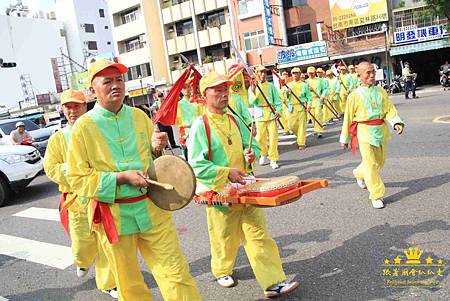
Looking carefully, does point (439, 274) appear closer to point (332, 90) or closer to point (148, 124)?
point (148, 124)

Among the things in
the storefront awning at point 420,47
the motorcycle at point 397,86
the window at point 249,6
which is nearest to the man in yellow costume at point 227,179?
the motorcycle at point 397,86

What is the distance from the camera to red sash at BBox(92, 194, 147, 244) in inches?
114

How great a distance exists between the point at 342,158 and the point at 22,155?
692 centimetres

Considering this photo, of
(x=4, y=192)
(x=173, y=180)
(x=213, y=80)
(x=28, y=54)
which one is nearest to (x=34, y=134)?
(x=4, y=192)

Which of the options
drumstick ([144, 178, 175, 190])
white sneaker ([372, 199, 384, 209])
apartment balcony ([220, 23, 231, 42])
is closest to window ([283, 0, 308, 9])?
apartment balcony ([220, 23, 231, 42])

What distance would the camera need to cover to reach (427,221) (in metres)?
4.70

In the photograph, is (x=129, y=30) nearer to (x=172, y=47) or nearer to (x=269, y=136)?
(x=172, y=47)

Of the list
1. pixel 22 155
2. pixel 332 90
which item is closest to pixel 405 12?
pixel 332 90

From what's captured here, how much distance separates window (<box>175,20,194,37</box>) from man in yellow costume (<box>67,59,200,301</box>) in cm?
3658

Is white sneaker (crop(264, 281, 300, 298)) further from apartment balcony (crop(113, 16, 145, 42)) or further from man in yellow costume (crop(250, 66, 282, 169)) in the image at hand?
apartment balcony (crop(113, 16, 145, 42))

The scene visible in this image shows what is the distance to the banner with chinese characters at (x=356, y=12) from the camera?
27.7 metres

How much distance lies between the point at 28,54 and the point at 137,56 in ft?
52.0

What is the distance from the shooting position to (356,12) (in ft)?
93.1

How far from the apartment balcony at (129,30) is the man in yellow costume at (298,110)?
108ft
